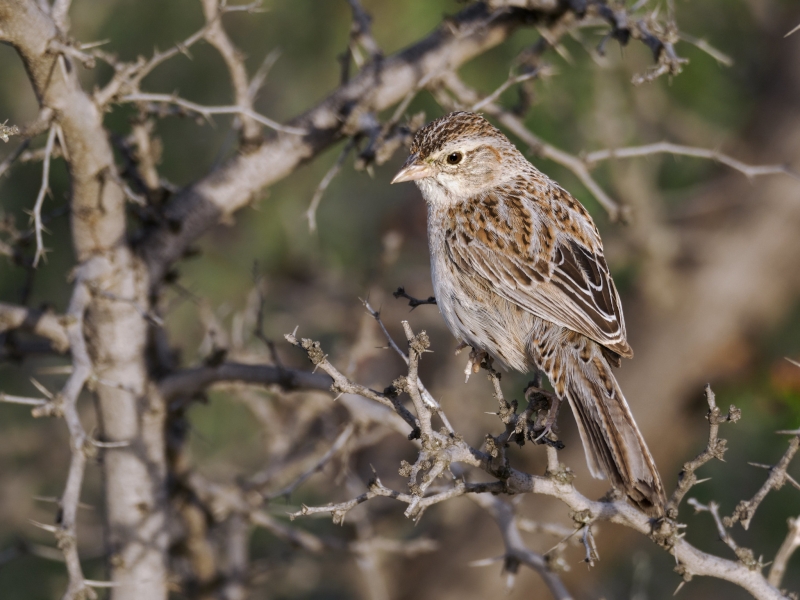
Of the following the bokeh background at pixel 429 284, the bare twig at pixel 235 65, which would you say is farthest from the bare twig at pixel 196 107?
the bokeh background at pixel 429 284

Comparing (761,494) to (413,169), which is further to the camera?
(413,169)

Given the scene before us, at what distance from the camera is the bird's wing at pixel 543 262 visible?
333 centimetres

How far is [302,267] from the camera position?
6875 mm

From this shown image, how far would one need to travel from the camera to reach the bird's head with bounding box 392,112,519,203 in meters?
3.70

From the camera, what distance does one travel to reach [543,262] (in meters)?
3.52

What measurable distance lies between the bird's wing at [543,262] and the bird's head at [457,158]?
0.16 meters

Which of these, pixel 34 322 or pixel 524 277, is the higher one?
pixel 34 322

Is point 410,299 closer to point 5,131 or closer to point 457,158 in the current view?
point 457,158

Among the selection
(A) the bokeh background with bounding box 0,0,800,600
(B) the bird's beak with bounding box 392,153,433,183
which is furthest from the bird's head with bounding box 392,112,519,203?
(A) the bokeh background with bounding box 0,0,800,600

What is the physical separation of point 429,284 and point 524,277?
3169 mm

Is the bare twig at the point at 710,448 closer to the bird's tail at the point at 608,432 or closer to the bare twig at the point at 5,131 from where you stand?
the bird's tail at the point at 608,432

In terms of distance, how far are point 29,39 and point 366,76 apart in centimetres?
140

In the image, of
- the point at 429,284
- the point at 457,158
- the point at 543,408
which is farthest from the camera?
the point at 429,284

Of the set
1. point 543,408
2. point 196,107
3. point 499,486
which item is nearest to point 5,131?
point 196,107
